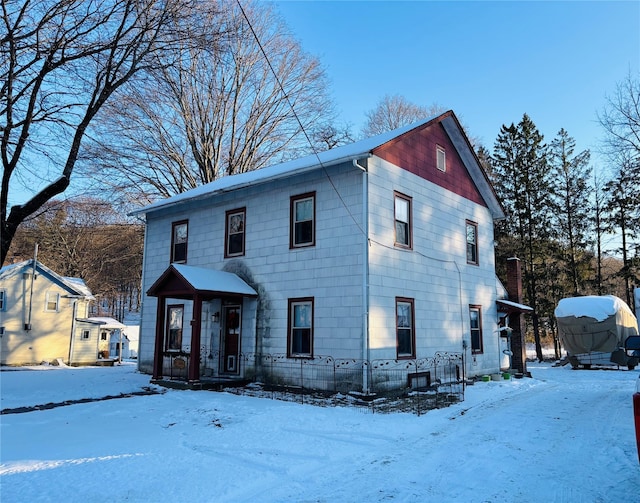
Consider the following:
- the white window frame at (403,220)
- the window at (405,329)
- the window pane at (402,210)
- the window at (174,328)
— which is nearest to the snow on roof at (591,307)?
the window at (405,329)

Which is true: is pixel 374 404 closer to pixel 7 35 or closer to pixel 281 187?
pixel 281 187

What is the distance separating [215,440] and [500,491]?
4478 mm

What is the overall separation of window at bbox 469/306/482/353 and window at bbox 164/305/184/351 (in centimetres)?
1026

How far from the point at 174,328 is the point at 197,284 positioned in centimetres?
429

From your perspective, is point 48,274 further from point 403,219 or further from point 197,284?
point 403,219

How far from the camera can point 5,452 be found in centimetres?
696

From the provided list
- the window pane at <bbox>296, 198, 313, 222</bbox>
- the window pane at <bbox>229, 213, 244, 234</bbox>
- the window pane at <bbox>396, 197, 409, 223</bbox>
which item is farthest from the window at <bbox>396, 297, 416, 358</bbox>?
the window pane at <bbox>229, 213, 244, 234</bbox>

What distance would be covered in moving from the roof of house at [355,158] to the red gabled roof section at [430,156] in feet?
0.49

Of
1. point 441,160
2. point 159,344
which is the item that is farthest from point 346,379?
point 441,160

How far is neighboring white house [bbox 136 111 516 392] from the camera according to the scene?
12703 mm

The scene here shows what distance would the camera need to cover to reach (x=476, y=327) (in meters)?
17.5

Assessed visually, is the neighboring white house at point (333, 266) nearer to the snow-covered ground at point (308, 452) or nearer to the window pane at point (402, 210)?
the window pane at point (402, 210)

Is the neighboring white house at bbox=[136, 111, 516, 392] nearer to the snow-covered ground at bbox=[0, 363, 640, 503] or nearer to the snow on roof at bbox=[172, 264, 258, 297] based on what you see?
the snow on roof at bbox=[172, 264, 258, 297]

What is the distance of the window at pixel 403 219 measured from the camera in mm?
13969
